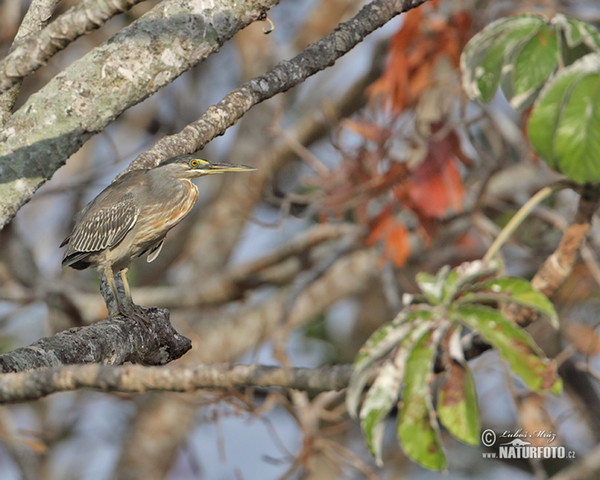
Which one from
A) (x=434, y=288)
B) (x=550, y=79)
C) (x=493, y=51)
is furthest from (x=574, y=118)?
(x=434, y=288)

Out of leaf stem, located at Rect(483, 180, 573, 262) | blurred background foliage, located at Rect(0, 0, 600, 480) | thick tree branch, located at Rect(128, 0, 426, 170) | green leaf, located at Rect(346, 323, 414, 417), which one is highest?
thick tree branch, located at Rect(128, 0, 426, 170)

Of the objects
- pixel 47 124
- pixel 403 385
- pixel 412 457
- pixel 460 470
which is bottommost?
pixel 460 470

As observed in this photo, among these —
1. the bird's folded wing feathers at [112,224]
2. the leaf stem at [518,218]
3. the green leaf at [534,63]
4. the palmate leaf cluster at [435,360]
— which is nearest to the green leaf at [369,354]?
the palmate leaf cluster at [435,360]

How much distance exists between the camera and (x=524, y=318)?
228cm

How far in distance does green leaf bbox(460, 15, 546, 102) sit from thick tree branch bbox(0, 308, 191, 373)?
1371 millimetres

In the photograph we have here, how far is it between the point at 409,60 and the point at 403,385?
3521mm

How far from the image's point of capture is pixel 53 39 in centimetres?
187

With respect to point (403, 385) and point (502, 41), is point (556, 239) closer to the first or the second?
point (502, 41)

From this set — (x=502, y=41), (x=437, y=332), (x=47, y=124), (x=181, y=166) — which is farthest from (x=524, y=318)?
(x=181, y=166)

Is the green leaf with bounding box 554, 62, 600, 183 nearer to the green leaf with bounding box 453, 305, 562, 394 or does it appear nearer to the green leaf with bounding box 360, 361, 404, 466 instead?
the green leaf with bounding box 453, 305, 562, 394

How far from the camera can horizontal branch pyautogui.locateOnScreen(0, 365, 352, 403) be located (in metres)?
1.36

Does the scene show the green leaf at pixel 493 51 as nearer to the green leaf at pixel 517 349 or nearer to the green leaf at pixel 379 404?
the green leaf at pixel 517 349

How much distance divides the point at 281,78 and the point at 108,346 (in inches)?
40.1

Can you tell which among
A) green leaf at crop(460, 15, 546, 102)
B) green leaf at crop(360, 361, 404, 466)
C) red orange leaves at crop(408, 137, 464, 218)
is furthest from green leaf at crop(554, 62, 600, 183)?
red orange leaves at crop(408, 137, 464, 218)
